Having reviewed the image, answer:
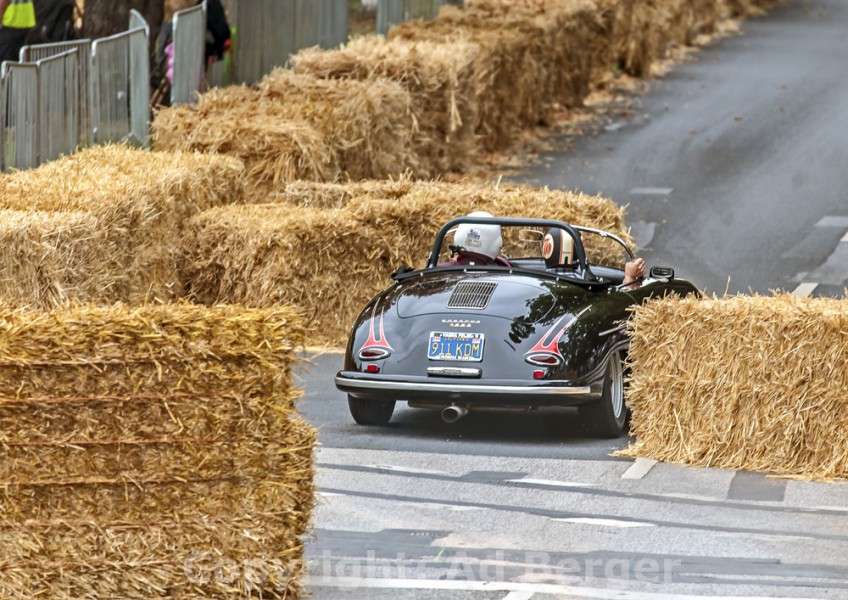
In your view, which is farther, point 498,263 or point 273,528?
point 498,263

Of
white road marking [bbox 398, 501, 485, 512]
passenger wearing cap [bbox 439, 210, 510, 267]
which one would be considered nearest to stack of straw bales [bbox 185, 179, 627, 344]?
passenger wearing cap [bbox 439, 210, 510, 267]

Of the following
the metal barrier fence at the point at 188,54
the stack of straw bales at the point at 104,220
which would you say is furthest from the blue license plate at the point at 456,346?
the metal barrier fence at the point at 188,54

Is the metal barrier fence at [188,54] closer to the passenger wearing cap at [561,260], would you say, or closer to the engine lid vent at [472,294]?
the passenger wearing cap at [561,260]

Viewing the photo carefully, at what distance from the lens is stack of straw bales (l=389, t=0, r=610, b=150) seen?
82.0 feet

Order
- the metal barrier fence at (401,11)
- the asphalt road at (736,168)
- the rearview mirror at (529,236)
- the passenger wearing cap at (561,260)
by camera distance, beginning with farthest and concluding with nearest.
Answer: the metal barrier fence at (401,11), the asphalt road at (736,168), the rearview mirror at (529,236), the passenger wearing cap at (561,260)

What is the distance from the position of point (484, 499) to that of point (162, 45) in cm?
1301

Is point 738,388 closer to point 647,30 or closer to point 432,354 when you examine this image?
point 432,354

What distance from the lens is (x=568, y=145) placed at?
25.9 meters

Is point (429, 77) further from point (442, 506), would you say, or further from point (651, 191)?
point (442, 506)

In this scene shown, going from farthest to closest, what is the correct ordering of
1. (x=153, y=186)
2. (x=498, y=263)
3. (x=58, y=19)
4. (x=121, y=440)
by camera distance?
(x=58, y=19)
(x=153, y=186)
(x=498, y=263)
(x=121, y=440)

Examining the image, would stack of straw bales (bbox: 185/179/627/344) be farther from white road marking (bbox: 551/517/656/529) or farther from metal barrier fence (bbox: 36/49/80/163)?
white road marking (bbox: 551/517/656/529)

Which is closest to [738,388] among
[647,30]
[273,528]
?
[273,528]

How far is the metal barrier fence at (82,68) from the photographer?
57.4 feet

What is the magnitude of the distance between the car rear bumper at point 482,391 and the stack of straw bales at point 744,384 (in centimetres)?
45
